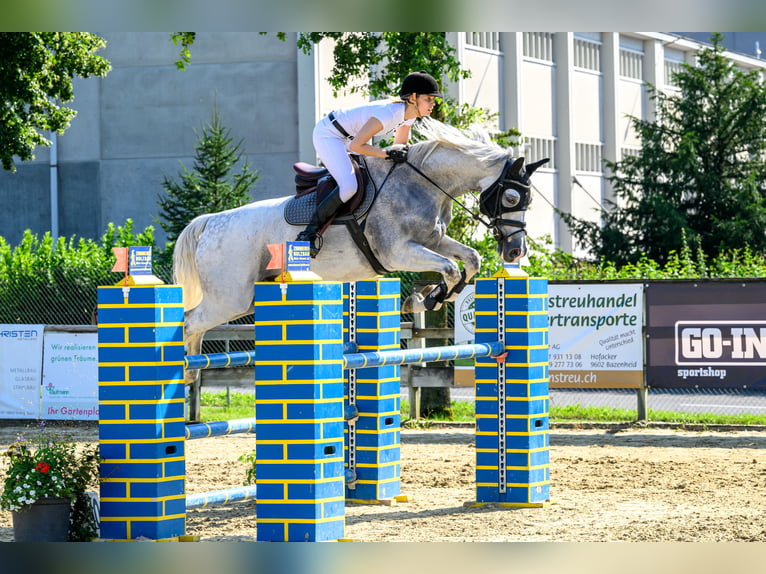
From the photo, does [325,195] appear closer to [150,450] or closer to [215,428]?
[215,428]

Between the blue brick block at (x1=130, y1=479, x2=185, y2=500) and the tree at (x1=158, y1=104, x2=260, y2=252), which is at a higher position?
the tree at (x1=158, y1=104, x2=260, y2=252)

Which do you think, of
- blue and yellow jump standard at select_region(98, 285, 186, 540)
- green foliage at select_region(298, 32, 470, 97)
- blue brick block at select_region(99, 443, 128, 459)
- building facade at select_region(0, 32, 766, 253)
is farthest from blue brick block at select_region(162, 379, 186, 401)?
building facade at select_region(0, 32, 766, 253)

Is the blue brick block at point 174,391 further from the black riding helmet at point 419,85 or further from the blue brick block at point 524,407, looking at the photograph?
the blue brick block at point 524,407

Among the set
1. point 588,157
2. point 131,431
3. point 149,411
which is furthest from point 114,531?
point 588,157

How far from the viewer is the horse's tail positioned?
689 centimetres

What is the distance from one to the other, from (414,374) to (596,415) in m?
2.08

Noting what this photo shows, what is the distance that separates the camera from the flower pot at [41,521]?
5.40 meters

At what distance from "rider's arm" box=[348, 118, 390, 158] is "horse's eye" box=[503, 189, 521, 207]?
73 centimetres

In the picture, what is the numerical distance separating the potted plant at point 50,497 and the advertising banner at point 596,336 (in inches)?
270

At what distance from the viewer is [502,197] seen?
6168 mm

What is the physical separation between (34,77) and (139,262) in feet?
29.2

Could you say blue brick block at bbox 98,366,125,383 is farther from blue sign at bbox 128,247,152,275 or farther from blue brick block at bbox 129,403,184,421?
blue sign at bbox 128,247,152,275
